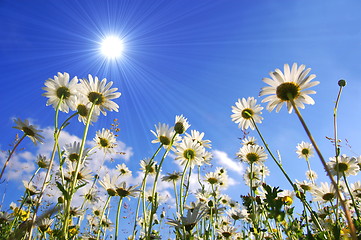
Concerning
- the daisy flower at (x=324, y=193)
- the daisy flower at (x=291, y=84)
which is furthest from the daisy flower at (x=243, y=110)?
the daisy flower at (x=291, y=84)

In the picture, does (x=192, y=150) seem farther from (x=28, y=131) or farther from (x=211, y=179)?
(x=28, y=131)

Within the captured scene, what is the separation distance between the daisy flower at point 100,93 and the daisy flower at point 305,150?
3.88m

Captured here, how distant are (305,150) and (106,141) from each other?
3.72m

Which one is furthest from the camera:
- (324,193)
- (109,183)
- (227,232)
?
(227,232)

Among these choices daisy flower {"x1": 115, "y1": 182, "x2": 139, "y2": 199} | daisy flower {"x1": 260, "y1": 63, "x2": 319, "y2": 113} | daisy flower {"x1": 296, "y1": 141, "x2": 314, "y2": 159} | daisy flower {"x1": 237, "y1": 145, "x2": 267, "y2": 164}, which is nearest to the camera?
daisy flower {"x1": 260, "y1": 63, "x2": 319, "y2": 113}

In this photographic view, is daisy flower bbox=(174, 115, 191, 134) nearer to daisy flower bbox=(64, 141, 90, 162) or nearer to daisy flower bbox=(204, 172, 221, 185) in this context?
daisy flower bbox=(64, 141, 90, 162)

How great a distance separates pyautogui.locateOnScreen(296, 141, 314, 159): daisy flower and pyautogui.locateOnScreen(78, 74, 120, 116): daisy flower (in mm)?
3882

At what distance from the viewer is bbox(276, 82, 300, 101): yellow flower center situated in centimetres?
206

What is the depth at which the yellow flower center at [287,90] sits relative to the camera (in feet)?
6.76

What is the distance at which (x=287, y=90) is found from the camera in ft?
6.82

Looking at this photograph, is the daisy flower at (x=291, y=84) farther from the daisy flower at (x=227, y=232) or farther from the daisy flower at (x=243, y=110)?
the daisy flower at (x=227, y=232)

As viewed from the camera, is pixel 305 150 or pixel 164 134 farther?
pixel 305 150

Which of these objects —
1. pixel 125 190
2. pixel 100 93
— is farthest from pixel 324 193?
pixel 100 93

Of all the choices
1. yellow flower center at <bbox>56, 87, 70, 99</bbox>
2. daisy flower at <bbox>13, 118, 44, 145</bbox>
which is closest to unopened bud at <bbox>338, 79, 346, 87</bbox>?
yellow flower center at <bbox>56, 87, 70, 99</bbox>
